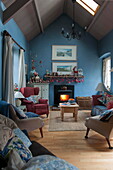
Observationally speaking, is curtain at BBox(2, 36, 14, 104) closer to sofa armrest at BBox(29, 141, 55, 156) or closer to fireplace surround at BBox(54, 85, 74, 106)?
sofa armrest at BBox(29, 141, 55, 156)

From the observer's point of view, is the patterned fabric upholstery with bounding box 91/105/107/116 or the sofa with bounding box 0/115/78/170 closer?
the sofa with bounding box 0/115/78/170

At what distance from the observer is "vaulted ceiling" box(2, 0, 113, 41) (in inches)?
150

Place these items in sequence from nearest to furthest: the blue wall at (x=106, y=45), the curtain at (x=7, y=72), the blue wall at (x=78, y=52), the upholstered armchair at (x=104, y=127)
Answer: the upholstered armchair at (x=104, y=127)
the curtain at (x=7, y=72)
the blue wall at (x=106, y=45)
the blue wall at (x=78, y=52)

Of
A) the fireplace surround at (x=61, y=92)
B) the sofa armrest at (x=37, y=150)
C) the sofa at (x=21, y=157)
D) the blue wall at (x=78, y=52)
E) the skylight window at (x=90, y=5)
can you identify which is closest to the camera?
the sofa at (x=21, y=157)

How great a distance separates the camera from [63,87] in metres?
7.19

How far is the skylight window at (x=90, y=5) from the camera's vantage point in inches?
208

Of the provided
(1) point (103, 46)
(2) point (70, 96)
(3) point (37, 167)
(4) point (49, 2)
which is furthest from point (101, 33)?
(3) point (37, 167)

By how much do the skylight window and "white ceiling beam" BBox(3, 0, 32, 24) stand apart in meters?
2.52

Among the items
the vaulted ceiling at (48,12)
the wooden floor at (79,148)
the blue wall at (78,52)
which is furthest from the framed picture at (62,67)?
the wooden floor at (79,148)

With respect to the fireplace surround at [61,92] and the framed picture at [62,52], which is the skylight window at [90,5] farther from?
the fireplace surround at [61,92]

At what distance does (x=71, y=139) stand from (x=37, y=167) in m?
2.64

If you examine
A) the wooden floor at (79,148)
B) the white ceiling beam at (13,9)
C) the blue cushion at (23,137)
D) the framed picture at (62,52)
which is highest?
the white ceiling beam at (13,9)

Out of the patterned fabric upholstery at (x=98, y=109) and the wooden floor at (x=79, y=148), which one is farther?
the patterned fabric upholstery at (x=98, y=109)

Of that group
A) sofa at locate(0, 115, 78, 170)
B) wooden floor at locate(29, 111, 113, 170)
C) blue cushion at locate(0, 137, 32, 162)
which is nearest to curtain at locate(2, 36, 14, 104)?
wooden floor at locate(29, 111, 113, 170)
